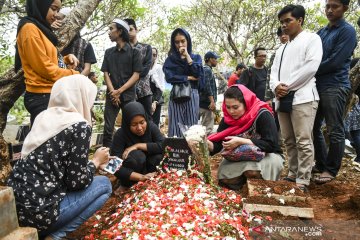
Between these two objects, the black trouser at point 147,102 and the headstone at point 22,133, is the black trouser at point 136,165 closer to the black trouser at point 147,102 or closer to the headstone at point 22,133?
the black trouser at point 147,102

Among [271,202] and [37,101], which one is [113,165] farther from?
[271,202]

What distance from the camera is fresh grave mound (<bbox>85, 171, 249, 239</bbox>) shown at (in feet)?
7.47

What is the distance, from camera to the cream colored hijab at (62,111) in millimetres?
2388

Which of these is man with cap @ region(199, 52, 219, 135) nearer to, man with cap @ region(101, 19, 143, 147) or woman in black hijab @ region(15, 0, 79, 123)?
man with cap @ region(101, 19, 143, 147)

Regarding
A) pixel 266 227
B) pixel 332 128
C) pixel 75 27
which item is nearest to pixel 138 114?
pixel 75 27

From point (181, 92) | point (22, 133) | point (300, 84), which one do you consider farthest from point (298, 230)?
point (22, 133)

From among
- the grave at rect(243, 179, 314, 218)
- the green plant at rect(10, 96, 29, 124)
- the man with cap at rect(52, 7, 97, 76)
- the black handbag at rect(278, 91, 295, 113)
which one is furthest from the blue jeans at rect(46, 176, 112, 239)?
the green plant at rect(10, 96, 29, 124)

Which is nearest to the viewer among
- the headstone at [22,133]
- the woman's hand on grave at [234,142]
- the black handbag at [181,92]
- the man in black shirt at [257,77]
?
the woman's hand on grave at [234,142]

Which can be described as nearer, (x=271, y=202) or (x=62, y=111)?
(x=62, y=111)

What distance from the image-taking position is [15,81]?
11.7 ft

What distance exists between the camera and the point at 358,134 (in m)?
5.39

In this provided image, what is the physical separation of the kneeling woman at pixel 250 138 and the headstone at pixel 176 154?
48cm

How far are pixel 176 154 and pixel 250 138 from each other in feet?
2.87

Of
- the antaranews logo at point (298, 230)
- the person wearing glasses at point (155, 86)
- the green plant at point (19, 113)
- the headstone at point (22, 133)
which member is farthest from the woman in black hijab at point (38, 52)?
the green plant at point (19, 113)
